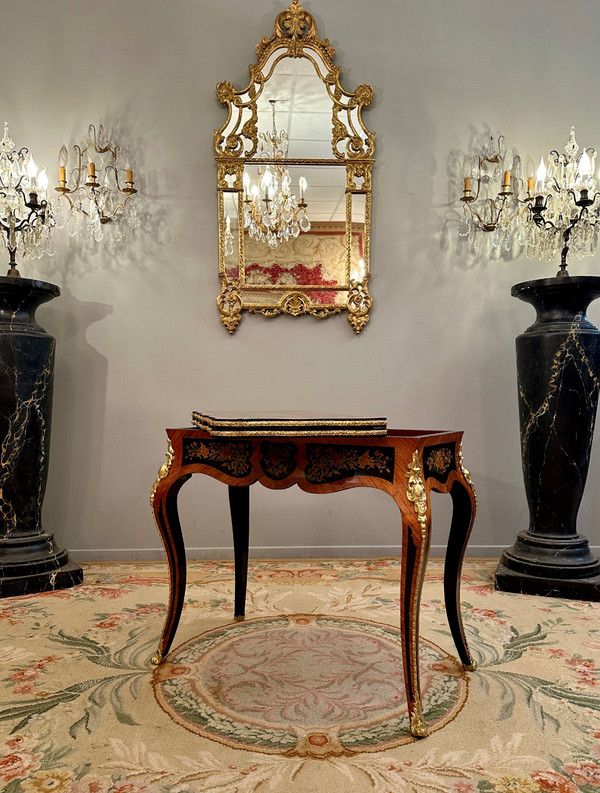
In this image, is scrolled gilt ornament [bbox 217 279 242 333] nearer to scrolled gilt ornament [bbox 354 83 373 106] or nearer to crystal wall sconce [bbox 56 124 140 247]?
crystal wall sconce [bbox 56 124 140 247]

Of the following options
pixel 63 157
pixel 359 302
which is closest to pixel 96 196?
pixel 63 157

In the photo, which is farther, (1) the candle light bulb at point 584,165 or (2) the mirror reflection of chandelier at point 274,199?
(2) the mirror reflection of chandelier at point 274,199

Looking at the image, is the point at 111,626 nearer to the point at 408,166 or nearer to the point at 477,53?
the point at 408,166

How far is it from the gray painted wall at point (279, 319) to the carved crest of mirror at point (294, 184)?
0.29 feet

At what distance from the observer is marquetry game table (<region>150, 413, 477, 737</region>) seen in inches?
62.7

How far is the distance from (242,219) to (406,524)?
2.25 m

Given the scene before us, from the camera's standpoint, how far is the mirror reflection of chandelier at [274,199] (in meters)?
3.32

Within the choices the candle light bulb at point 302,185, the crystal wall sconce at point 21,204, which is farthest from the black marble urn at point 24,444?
the candle light bulb at point 302,185

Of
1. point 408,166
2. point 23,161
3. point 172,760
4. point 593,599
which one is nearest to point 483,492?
point 593,599

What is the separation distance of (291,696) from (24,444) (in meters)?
1.74

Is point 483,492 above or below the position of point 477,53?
below

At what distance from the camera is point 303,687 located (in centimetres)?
181

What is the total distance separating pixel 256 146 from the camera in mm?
3314

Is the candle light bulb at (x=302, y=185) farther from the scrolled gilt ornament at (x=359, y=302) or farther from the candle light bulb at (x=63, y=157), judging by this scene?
the candle light bulb at (x=63, y=157)
